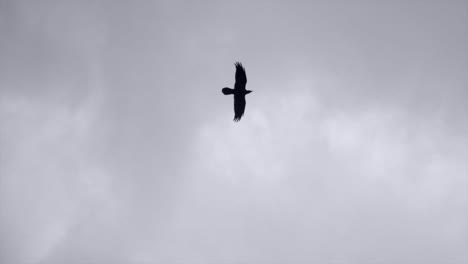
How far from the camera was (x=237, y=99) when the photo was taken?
167 ft

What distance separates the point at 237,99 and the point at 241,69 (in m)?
2.48

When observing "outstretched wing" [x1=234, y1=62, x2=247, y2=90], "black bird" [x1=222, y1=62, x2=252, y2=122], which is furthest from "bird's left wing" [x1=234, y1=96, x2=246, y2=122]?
"outstretched wing" [x1=234, y1=62, x2=247, y2=90]

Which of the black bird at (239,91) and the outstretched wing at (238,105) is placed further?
the outstretched wing at (238,105)

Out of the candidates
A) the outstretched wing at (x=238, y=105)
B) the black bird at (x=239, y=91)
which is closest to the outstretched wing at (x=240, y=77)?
the black bird at (x=239, y=91)

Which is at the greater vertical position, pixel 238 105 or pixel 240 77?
pixel 240 77

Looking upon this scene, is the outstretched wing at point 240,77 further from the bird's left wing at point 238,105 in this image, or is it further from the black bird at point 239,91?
the bird's left wing at point 238,105

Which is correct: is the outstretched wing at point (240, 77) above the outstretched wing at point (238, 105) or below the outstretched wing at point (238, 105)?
above

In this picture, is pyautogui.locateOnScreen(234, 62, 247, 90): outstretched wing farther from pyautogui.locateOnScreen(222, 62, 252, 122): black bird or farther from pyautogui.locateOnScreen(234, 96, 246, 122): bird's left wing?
pyautogui.locateOnScreen(234, 96, 246, 122): bird's left wing

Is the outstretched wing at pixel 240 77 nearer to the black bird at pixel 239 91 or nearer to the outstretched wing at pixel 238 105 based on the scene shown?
the black bird at pixel 239 91

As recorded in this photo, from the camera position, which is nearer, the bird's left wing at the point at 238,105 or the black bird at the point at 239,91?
the black bird at the point at 239,91

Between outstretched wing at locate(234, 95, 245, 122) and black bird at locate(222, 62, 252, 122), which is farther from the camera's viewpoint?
outstretched wing at locate(234, 95, 245, 122)

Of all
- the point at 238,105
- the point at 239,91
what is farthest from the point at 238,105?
the point at 239,91

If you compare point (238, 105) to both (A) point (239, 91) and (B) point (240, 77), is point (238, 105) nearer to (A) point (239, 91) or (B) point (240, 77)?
(A) point (239, 91)

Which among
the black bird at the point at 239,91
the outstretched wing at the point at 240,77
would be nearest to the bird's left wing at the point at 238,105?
the black bird at the point at 239,91
